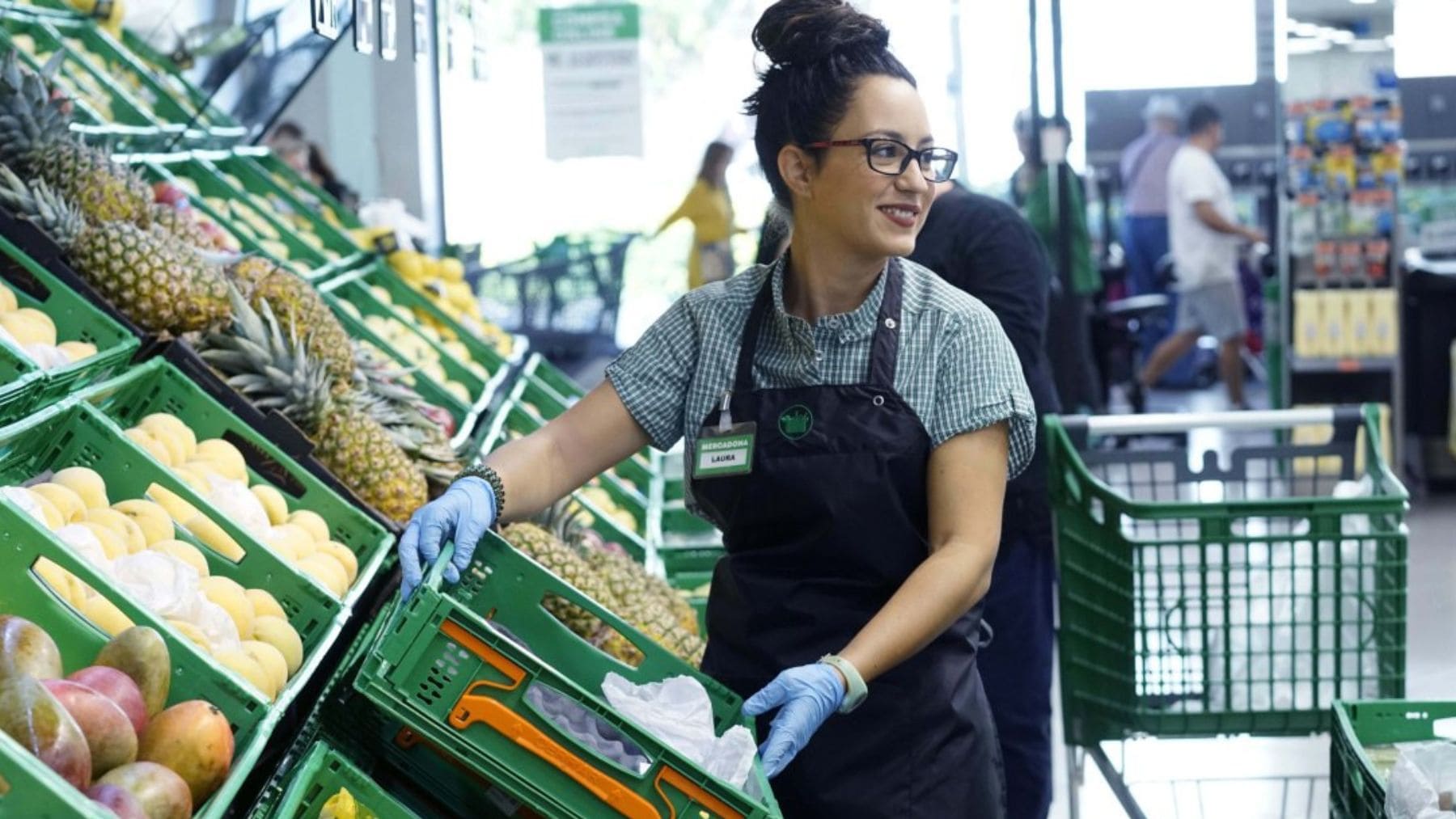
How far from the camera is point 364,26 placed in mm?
3947

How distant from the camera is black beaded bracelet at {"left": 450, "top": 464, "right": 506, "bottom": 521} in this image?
8.27ft

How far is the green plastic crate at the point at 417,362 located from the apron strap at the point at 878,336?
1778mm

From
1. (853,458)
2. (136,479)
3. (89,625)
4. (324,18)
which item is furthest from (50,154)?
(853,458)

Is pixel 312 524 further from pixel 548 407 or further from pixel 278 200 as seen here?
pixel 278 200

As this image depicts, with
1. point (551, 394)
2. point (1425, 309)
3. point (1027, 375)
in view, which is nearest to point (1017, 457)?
point (1027, 375)

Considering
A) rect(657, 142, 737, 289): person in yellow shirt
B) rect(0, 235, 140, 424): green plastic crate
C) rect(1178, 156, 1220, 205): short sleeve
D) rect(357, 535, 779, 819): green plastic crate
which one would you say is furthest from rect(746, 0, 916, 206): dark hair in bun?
rect(1178, 156, 1220, 205): short sleeve

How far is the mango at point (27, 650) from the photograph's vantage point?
1.82m

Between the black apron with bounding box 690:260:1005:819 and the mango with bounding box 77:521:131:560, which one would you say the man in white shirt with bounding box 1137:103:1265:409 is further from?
the mango with bounding box 77:521:131:560

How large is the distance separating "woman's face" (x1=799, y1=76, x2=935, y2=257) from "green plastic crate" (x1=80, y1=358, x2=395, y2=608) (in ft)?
3.53


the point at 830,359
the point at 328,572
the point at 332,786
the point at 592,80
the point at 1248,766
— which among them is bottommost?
the point at 1248,766

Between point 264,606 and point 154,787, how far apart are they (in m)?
0.68

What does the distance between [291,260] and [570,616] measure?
252 cm

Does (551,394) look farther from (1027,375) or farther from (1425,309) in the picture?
(1425,309)

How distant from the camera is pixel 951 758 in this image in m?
2.51
